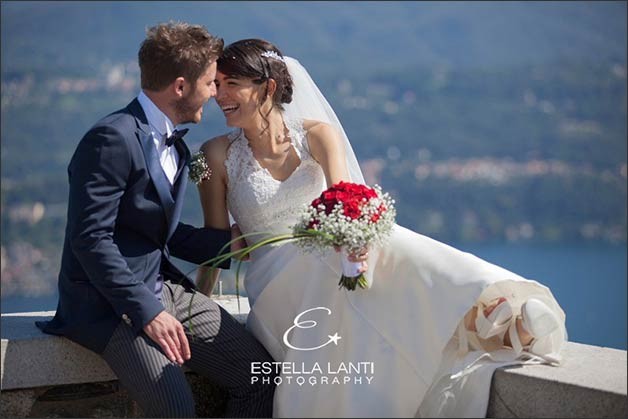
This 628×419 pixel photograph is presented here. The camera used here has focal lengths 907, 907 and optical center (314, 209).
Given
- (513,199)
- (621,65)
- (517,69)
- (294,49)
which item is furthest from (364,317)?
(621,65)

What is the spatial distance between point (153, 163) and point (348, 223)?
778mm

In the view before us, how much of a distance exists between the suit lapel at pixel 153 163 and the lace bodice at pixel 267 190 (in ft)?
1.99

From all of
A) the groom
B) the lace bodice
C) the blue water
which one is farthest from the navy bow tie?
the blue water

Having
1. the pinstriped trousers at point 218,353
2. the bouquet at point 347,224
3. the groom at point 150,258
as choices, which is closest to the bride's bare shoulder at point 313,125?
the groom at point 150,258

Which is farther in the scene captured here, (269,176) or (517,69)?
(517,69)

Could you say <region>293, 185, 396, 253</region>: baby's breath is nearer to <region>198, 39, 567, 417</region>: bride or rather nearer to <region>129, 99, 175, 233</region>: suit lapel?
<region>198, 39, 567, 417</region>: bride

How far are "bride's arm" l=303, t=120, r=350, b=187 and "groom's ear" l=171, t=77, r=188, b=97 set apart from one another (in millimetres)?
783

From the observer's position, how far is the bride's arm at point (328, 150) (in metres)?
3.94

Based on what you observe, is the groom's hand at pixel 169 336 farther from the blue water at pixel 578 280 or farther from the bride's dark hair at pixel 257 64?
the blue water at pixel 578 280

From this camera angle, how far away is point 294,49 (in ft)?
77.6

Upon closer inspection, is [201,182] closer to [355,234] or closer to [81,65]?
[355,234]

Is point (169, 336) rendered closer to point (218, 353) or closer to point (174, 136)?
point (218, 353)

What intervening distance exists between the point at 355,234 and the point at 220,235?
916 mm

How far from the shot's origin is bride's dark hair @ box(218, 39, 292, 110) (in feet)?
12.9
